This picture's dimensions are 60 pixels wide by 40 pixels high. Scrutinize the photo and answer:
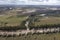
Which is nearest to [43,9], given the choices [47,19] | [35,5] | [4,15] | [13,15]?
[35,5]

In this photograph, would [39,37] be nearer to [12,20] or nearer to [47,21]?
[47,21]

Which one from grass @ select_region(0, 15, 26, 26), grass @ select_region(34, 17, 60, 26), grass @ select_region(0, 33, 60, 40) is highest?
grass @ select_region(0, 15, 26, 26)

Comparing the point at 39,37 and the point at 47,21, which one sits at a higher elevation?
the point at 47,21

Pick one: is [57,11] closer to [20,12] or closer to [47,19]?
[47,19]

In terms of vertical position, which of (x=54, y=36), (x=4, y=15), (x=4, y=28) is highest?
(x=4, y=15)

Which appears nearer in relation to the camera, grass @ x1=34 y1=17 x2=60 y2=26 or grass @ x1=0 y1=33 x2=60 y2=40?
grass @ x1=0 y1=33 x2=60 y2=40

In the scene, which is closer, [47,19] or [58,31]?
[58,31]

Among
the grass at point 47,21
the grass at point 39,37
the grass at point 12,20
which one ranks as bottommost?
the grass at point 39,37

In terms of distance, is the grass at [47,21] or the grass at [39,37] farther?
the grass at [47,21]

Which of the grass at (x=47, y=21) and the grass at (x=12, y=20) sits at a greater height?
the grass at (x=12, y=20)

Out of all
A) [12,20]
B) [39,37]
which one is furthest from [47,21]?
[12,20]

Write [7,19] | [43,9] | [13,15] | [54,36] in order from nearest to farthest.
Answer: [54,36], [7,19], [13,15], [43,9]
